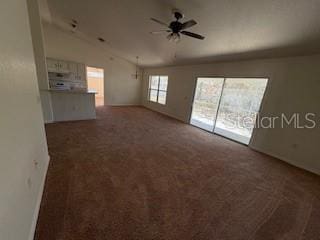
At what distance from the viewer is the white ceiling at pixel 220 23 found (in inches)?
83.9

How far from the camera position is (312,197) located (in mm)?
2246

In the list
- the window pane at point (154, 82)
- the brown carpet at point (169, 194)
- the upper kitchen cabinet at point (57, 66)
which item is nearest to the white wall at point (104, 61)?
the upper kitchen cabinet at point (57, 66)

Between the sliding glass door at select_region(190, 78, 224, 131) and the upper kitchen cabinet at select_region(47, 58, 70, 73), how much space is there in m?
5.63

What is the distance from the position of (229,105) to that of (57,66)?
6913 millimetres

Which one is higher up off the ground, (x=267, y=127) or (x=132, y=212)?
(x=267, y=127)

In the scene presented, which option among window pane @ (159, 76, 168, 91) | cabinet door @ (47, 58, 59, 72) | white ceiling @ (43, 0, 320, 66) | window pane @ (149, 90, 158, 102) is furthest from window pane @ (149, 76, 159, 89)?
cabinet door @ (47, 58, 59, 72)

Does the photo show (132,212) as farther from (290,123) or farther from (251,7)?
(290,123)

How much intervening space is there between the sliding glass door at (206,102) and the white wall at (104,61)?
437 centimetres

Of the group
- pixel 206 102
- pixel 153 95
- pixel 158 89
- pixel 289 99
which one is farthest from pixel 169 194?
pixel 153 95

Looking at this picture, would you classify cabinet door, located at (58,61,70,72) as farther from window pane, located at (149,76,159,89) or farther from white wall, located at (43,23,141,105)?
window pane, located at (149,76,159,89)

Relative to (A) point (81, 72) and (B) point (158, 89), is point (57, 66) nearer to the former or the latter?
(A) point (81, 72)

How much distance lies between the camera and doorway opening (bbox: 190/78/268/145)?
400 cm

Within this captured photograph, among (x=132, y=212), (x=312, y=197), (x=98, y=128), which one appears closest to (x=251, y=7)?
(x=312, y=197)

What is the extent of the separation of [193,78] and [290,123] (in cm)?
327
